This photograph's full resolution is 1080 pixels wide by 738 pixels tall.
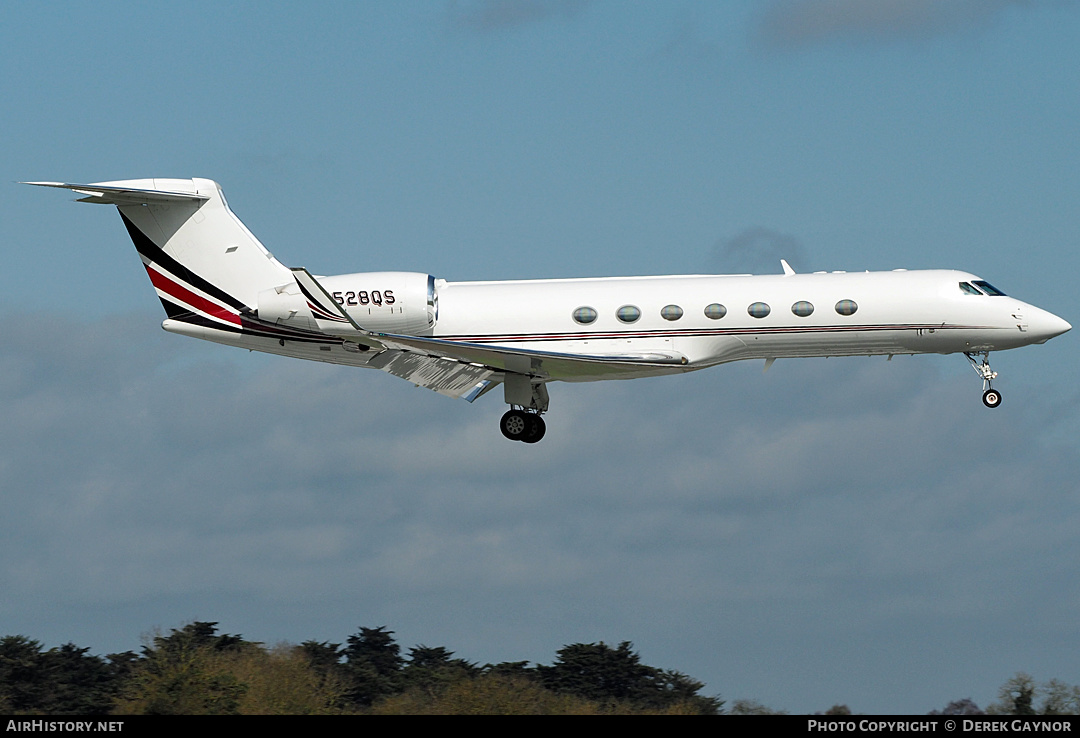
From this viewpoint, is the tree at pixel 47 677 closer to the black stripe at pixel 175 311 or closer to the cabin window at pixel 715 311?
the black stripe at pixel 175 311

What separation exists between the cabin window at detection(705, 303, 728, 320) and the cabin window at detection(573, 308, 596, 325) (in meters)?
2.14

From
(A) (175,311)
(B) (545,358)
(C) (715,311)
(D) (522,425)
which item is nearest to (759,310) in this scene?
(C) (715,311)

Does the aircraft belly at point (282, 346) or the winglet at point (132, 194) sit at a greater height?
the winglet at point (132, 194)

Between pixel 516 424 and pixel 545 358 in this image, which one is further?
pixel 516 424

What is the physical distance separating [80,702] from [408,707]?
9.99 meters

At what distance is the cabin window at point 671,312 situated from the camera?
86.2ft

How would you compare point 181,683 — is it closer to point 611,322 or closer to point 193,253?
point 193,253

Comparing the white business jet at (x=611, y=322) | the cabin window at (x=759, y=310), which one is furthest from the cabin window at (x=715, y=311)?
the cabin window at (x=759, y=310)

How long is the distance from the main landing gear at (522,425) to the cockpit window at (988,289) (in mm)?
8848

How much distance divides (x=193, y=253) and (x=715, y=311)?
10.6 m

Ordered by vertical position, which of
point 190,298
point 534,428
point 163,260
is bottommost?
point 534,428

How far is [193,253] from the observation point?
2842 centimetres
